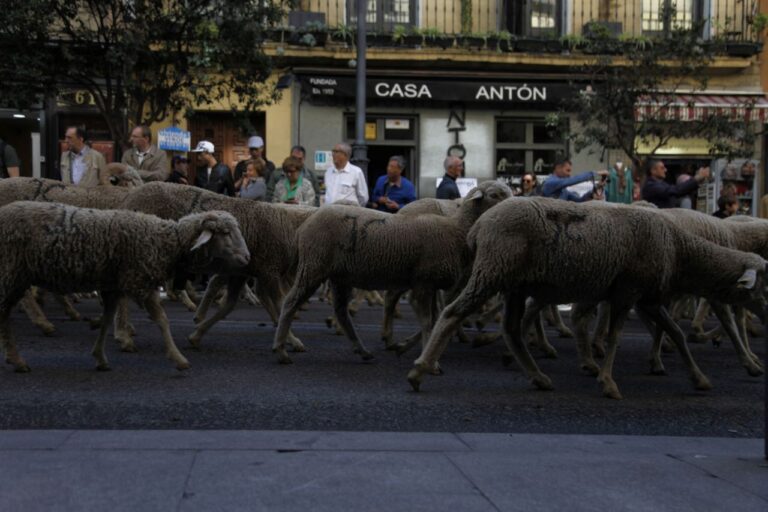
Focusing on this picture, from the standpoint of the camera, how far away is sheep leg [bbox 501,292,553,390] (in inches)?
269

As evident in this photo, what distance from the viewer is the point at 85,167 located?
11.4 m

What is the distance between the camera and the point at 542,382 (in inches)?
267

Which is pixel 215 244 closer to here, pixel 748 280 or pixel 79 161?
pixel 748 280

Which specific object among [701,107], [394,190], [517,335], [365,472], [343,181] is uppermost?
[701,107]

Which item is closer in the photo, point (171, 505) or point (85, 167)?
point (171, 505)

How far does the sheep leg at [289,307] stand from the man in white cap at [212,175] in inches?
221

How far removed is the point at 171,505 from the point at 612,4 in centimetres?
2130

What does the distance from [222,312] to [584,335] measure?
3.11 metres

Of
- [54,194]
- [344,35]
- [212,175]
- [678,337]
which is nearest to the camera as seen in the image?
[678,337]

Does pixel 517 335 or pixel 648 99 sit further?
pixel 648 99

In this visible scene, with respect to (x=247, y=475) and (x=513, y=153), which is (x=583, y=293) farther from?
(x=513, y=153)

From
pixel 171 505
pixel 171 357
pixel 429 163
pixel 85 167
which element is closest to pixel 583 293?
pixel 171 357

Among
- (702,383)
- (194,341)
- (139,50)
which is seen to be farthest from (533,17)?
(702,383)

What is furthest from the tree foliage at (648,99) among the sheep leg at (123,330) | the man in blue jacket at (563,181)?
the sheep leg at (123,330)
